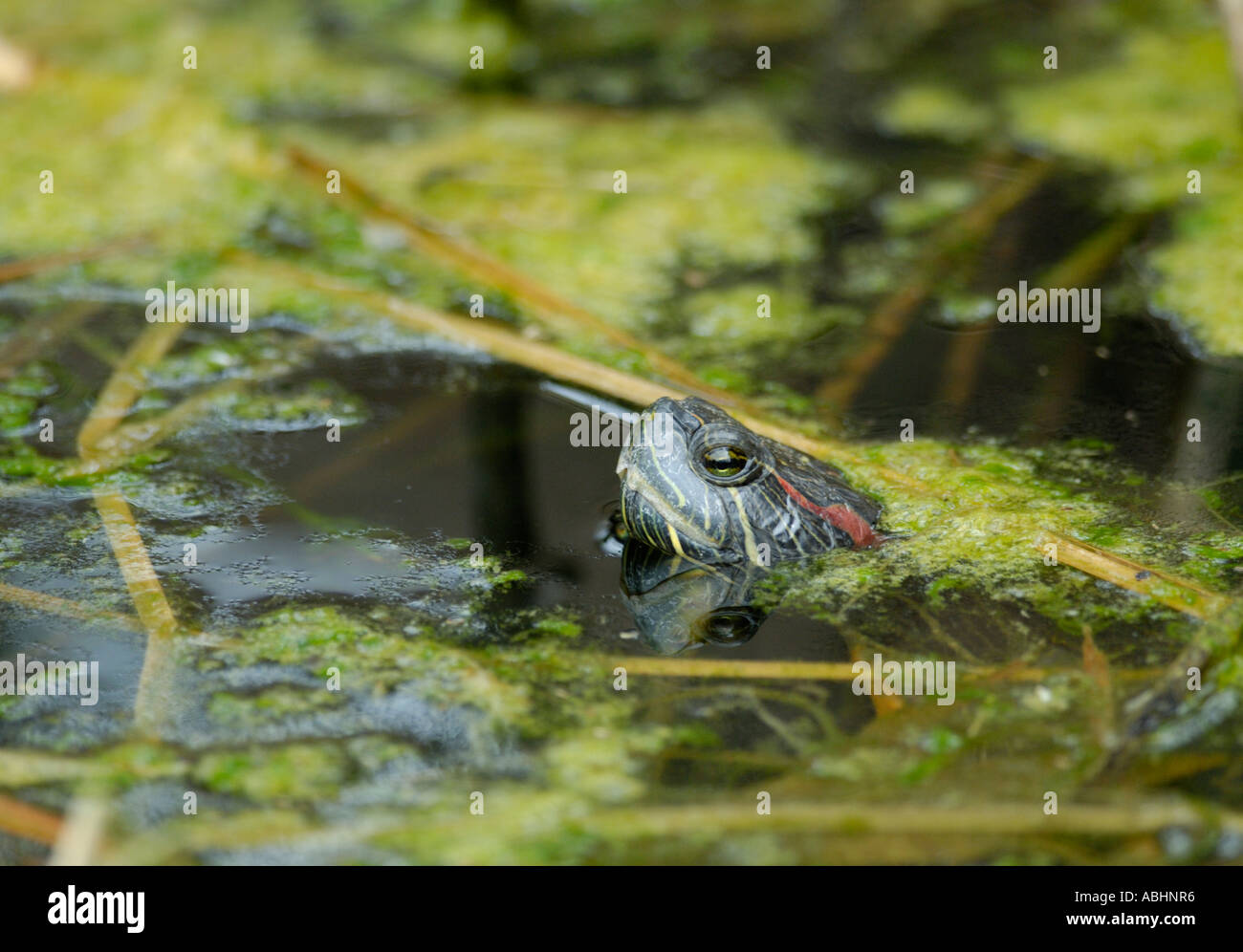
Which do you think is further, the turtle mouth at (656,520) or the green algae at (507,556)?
the turtle mouth at (656,520)

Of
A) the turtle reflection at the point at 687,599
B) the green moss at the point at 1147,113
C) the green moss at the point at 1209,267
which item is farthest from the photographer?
the green moss at the point at 1147,113

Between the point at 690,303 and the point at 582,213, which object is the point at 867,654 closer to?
the point at 690,303

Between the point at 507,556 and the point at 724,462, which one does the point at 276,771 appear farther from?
A: the point at 724,462

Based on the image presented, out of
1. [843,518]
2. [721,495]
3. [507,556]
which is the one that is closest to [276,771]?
[507,556]

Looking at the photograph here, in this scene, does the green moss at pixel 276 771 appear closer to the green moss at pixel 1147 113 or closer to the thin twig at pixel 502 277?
the thin twig at pixel 502 277

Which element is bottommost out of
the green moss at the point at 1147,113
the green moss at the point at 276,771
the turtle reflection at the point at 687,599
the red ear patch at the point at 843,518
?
the green moss at the point at 276,771

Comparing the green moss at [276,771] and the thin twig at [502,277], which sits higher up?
the thin twig at [502,277]

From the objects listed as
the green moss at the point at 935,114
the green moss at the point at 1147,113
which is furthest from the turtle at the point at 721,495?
the green moss at the point at 935,114

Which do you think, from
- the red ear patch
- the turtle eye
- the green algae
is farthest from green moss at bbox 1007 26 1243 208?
the turtle eye
